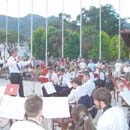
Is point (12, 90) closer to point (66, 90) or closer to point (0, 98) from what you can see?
point (0, 98)

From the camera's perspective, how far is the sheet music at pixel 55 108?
7.33 meters

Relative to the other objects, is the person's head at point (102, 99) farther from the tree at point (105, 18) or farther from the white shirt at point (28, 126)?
the tree at point (105, 18)

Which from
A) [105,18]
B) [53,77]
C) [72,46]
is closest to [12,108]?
[53,77]

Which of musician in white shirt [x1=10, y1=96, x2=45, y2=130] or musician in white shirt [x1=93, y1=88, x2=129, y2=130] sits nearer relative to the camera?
musician in white shirt [x1=10, y1=96, x2=45, y2=130]

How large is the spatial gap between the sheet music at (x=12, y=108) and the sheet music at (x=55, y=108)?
1.19ft

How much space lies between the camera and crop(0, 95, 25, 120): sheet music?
7273mm

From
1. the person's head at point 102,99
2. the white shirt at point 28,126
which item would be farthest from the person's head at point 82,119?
the white shirt at point 28,126

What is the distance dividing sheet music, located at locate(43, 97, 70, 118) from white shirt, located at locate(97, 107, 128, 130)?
1.74 m

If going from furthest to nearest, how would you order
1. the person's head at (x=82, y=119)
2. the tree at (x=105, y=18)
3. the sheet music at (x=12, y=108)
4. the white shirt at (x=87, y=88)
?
1. the tree at (x=105, y=18)
2. the white shirt at (x=87, y=88)
3. the sheet music at (x=12, y=108)
4. the person's head at (x=82, y=119)

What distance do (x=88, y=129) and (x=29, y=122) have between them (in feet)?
3.47

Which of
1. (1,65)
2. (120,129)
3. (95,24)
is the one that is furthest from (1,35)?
(120,129)

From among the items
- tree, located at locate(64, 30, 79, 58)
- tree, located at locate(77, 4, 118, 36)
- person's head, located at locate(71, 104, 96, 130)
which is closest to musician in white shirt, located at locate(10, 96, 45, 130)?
person's head, located at locate(71, 104, 96, 130)

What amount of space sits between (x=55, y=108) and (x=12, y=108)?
2.15 ft

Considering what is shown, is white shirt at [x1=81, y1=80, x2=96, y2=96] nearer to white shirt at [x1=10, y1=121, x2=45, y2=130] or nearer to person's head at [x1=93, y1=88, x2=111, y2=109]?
person's head at [x1=93, y1=88, x2=111, y2=109]
